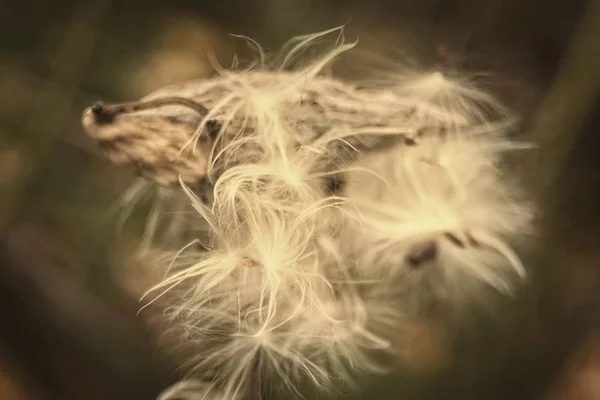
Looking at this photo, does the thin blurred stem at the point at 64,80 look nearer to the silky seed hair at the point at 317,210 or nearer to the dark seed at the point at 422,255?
the silky seed hair at the point at 317,210

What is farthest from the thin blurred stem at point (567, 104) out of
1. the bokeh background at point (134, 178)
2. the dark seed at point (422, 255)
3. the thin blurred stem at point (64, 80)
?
the thin blurred stem at point (64, 80)

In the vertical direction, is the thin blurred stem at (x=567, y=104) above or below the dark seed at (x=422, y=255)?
above

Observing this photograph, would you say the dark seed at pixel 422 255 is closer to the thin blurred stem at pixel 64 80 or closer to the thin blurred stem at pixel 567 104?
the thin blurred stem at pixel 567 104

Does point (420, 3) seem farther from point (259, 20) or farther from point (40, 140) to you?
point (40, 140)

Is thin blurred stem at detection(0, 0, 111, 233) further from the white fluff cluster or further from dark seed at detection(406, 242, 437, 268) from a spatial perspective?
dark seed at detection(406, 242, 437, 268)

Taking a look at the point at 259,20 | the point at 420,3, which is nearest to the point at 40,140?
the point at 259,20

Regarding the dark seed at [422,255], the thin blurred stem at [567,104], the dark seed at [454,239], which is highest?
the thin blurred stem at [567,104]
